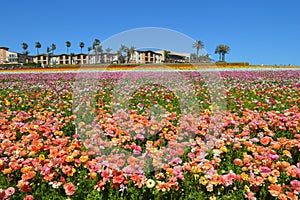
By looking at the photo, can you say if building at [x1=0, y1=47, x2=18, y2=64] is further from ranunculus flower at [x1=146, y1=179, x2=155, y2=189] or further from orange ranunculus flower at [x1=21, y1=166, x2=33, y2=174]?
ranunculus flower at [x1=146, y1=179, x2=155, y2=189]

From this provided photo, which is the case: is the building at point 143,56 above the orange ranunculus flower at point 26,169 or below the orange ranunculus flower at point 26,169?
above

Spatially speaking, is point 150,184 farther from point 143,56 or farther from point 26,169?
point 143,56

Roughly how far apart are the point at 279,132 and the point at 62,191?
10.0 feet

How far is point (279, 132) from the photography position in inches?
162

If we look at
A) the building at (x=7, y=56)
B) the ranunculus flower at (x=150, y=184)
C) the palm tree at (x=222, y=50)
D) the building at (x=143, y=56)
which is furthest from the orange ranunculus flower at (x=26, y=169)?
the building at (x=7, y=56)

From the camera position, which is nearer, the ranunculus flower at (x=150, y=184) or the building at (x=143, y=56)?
the ranunculus flower at (x=150, y=184)

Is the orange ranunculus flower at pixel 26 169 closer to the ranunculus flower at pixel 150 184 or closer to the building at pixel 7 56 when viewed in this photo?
the ranunculus flower at pixel 150 184

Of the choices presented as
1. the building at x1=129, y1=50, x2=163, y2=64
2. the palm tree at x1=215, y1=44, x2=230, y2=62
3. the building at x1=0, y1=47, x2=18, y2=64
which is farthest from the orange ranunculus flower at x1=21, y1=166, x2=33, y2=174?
the building at x1=0, y1=47, x2=18, y2=64

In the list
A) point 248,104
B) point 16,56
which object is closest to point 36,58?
point 16,56

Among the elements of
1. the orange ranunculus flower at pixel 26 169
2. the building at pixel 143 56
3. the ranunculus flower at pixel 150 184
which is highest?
the building at pixel 143 56

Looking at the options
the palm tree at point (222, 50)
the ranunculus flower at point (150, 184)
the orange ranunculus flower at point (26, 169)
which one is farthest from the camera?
the palm tree at point (222, 50)

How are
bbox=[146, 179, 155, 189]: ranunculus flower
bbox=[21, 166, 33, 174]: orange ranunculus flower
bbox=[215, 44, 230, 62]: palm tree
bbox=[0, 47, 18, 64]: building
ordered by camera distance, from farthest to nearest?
bbox=[0, 47, 18, 64]: building
bbox=[215, 44, 230, 62]: palm tree
bbox=[21, 166, 33, 174]: orange ranunculus flower
bbox=[146, 179, 155, 189]: ranunculus flower

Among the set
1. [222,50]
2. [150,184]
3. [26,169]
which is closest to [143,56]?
[26,169]

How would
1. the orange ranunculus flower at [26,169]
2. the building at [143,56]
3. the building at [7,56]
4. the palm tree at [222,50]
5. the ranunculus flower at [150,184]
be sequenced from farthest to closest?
1. the building at [7,56]
2. the palm tree at [222,50]
3. the building at [143,56]
4. the orange ranunculus flower at [26,169]
5. the ranunculus flower at [150,184]
